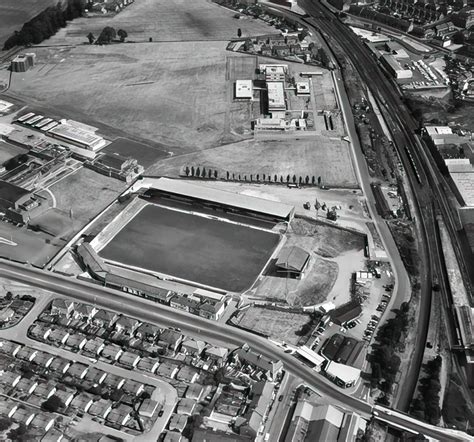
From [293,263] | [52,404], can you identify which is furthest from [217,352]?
[52,404]

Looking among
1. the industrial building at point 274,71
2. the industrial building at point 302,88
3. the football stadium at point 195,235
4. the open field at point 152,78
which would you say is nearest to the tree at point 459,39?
the open field at point 152,78

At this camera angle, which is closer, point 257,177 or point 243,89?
point 257,177

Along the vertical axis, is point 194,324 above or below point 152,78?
below

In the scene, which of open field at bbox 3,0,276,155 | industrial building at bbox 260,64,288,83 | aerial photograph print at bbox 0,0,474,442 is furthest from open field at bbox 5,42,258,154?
industrial building at bbox 260,64,288,83

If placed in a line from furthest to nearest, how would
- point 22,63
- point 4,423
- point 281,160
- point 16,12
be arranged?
point 16,12 → point 22,63 → point 281,160 → point 4,423

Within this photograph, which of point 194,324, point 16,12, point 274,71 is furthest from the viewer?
point 16,12

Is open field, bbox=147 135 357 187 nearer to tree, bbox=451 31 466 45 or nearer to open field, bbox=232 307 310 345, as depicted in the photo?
open field, bbox=232 307 310 345

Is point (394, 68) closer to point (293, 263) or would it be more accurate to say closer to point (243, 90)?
point (243, 90)

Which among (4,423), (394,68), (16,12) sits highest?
(394,68)

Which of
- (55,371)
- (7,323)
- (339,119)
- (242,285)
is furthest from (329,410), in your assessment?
(339,119)

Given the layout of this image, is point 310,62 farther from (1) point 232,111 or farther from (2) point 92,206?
(2) point 92,206
